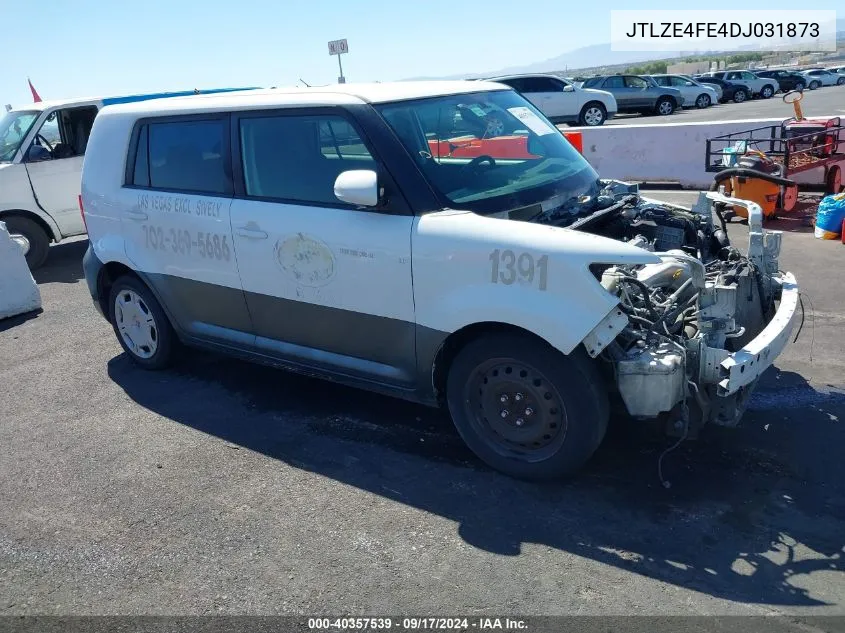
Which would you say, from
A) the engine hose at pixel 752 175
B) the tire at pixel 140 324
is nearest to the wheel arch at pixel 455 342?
the tire at pixel 140 324

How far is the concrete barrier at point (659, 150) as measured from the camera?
40.0 feet

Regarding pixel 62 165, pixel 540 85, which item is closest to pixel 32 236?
pixel 62 165

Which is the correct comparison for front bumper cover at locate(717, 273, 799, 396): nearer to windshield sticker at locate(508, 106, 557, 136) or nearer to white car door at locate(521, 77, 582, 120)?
windshield sticker at locate(508, 106, 557, 136)

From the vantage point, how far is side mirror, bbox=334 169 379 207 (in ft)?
13.0

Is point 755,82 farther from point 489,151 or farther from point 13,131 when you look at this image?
point 489,151

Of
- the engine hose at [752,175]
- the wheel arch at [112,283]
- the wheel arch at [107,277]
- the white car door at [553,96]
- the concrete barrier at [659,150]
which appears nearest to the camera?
the wheel arch at [112,283]

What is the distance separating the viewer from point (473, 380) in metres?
3.99

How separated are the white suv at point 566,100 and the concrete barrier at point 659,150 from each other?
11308 mm

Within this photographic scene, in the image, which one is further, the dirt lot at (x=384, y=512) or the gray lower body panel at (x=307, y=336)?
the gray lower body panel at (x=307, y=336)

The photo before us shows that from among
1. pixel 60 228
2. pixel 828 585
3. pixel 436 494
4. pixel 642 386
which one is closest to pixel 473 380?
pixel 436 494

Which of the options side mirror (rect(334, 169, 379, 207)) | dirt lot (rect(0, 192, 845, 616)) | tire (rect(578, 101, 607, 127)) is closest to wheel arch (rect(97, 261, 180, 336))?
dirt lot (rect(0, 192, 845, 616))

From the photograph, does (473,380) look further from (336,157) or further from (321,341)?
(336,157)

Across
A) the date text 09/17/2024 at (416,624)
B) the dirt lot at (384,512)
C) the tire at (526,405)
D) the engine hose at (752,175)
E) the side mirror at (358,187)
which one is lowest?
the date text 09/17/2024 at (416,624)

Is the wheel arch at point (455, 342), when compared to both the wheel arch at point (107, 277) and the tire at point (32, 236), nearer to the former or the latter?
the wheel arch at point (107, 277)
